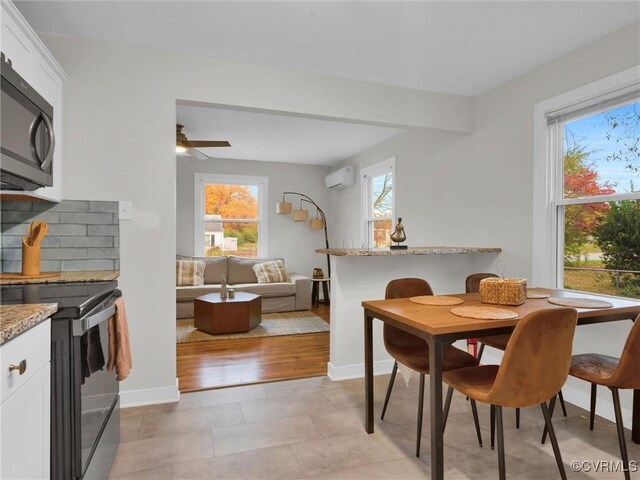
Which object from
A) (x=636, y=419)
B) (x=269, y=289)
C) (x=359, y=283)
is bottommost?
(x=636, y=419)

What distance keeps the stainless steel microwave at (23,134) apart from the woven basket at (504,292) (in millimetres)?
2242

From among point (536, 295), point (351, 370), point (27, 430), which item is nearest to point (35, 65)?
point (27, 430)

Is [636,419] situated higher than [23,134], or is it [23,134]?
[23,134]

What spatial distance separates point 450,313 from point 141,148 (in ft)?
7.16

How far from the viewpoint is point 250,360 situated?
136 inches

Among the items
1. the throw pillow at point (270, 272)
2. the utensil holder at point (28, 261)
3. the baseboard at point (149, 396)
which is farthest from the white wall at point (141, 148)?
the throw pillow at point (270, 272)

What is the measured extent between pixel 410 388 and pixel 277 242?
4134mm

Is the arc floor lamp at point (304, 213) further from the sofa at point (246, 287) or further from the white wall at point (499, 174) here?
the white wall at point (499, 174)

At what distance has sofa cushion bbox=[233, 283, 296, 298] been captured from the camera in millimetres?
5422

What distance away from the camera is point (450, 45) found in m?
2.54

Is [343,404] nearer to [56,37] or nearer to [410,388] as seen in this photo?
[410,388]

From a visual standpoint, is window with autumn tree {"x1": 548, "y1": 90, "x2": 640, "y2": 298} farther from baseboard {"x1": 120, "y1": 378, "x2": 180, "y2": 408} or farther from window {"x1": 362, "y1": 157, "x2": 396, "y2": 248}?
baseboard {"x1": 120, "y1": 378, "x2": 180, "y2": 408}

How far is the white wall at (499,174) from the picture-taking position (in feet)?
8.06

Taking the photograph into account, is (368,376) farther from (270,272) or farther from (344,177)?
(344,177)
